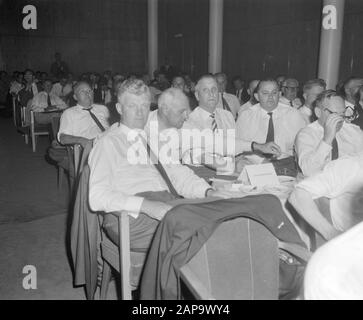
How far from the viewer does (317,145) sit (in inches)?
118

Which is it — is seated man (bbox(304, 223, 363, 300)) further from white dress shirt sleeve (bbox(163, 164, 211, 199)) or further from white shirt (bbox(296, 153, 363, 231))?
white dress shirt sleeve (bbox(163, 164, 211, 199))

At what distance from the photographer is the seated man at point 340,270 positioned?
2.31ft

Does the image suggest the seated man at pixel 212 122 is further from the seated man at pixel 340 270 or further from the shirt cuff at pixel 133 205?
the seated man at pixel 340 270

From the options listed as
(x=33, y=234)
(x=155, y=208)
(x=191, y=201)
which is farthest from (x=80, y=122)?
(x=191, y=201)

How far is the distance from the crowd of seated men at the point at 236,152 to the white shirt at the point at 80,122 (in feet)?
0.04

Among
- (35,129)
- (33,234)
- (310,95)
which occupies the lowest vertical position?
(33,234)

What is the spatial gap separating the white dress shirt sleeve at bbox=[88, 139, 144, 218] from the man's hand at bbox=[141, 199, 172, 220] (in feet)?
0.10

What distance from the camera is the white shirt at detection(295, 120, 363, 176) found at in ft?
9.23

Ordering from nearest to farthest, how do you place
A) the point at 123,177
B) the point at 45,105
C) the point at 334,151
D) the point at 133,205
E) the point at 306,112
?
1. the point at 133,205
2. the point at 123,177
3. the point at 334,151
4. the point at 306,112
5. the point at 45,105

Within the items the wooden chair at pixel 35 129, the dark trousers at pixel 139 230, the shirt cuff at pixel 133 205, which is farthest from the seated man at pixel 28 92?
the shirt cuff at pixel 133 205

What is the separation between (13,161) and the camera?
22.0ft

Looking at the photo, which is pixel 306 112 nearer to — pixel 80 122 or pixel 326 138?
pixel 326 138

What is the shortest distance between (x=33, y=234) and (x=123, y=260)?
203cm

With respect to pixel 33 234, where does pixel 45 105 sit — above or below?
above
